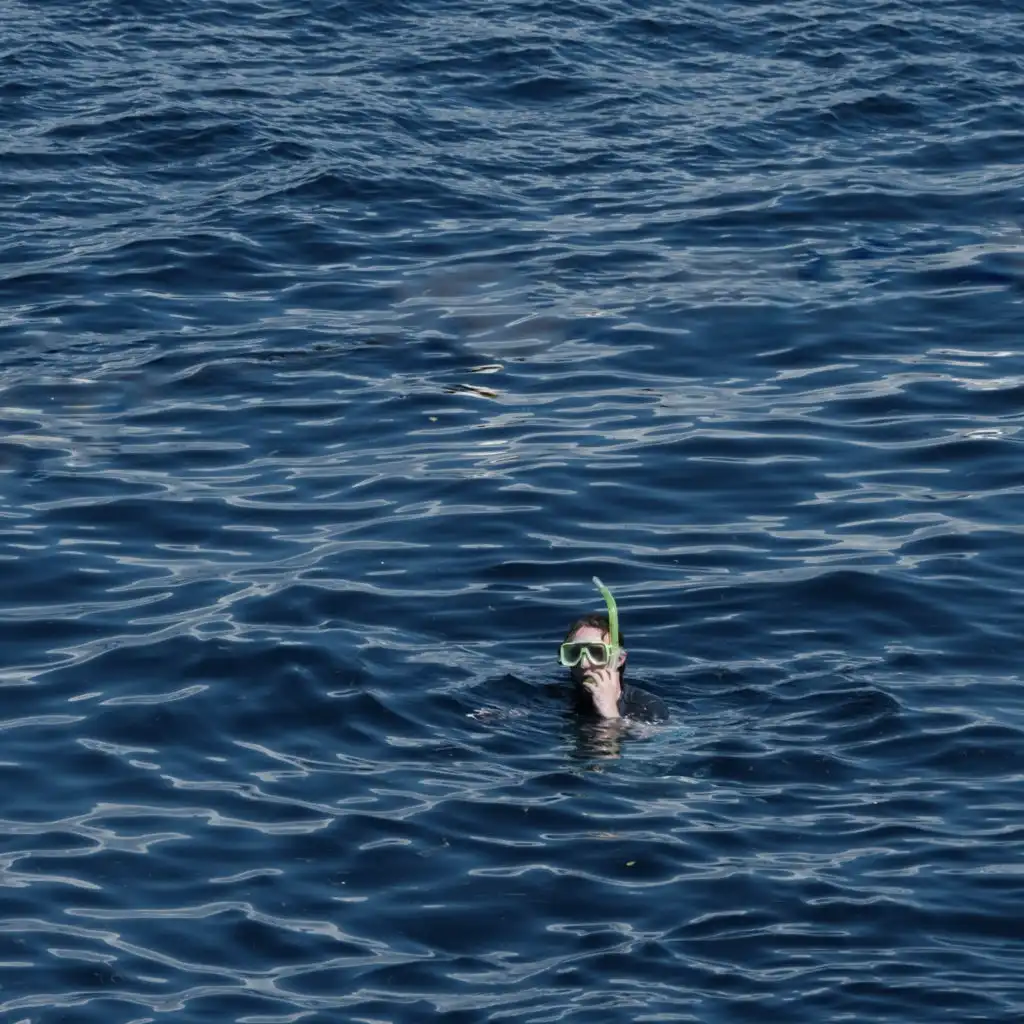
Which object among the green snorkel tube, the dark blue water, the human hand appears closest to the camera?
the dark blue water

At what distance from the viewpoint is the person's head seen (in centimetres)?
1085

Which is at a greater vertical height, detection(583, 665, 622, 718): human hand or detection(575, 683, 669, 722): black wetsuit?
detection(583, 665, 622, 718): human hand

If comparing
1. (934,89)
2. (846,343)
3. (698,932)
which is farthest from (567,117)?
(698,932)

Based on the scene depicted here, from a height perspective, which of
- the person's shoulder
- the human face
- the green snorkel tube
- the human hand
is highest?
the green snorkel tube

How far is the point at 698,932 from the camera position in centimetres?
893

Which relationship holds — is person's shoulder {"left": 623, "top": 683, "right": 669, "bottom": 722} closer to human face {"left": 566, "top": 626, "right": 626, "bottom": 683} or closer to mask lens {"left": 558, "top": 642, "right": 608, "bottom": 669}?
human face {"left": 566, "top": 626, "right": 626, "bottom": 683}

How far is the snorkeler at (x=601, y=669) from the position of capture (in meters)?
10.9

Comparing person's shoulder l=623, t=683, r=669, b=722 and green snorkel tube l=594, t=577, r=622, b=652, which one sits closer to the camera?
green snorkel tube l=594, t=577, r=622, b=652

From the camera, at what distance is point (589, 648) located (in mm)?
10844

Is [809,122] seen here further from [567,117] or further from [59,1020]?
[59,1020]

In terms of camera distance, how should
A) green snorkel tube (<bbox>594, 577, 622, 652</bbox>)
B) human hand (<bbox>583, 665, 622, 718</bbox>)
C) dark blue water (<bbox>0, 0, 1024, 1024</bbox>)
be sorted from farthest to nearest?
human hand (<bbox>583, 665, 622, 718</bbox>), green snorkel tube (<bbox>594, 577, 622, 652</bbox>), dark blue water (<bbox>0, 0, 1024, 1024</bbox>)

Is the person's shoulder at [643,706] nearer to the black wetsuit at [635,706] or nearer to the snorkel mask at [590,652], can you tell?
the black wetsuit at [635,706]

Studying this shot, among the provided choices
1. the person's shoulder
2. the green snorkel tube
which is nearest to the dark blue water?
the person's shoulder

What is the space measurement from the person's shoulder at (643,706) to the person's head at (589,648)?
4.3 inches
